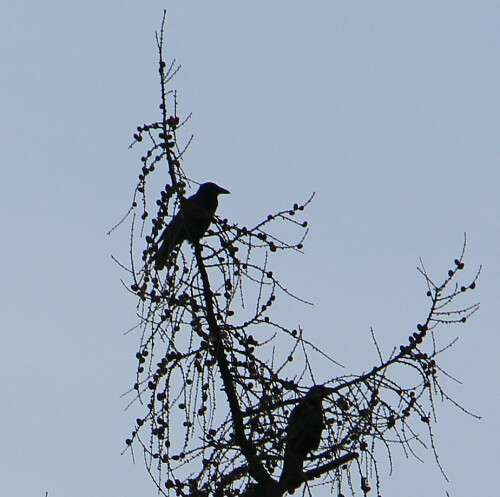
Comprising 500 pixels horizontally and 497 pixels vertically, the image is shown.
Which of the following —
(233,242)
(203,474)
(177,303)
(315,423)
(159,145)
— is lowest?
(203,474)

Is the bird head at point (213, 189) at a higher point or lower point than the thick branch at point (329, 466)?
higher

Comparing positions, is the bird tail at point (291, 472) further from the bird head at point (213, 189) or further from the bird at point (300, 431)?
the bird head at point (213, 189)

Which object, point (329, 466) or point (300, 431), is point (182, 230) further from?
point (329, 466)

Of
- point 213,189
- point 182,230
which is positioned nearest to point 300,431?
point 182,230

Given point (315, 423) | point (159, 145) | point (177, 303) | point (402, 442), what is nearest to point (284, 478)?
point (315, 423)

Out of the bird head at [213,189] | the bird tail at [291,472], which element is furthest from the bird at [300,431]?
the bird head at [213,189]

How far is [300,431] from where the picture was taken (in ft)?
16.1

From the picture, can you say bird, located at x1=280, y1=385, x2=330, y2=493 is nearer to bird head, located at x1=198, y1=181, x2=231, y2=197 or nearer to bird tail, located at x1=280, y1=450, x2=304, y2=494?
bird tail, located at x1=280, y1=450, x2=304, y2=494

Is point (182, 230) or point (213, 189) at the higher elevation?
point (213, 189)

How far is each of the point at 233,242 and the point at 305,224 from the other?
1.26 feet

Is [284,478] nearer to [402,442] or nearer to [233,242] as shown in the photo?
[402,442]

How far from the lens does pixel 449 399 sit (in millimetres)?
4773

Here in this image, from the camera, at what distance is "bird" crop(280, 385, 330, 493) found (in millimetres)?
4719

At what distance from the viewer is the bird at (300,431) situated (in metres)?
4.72
